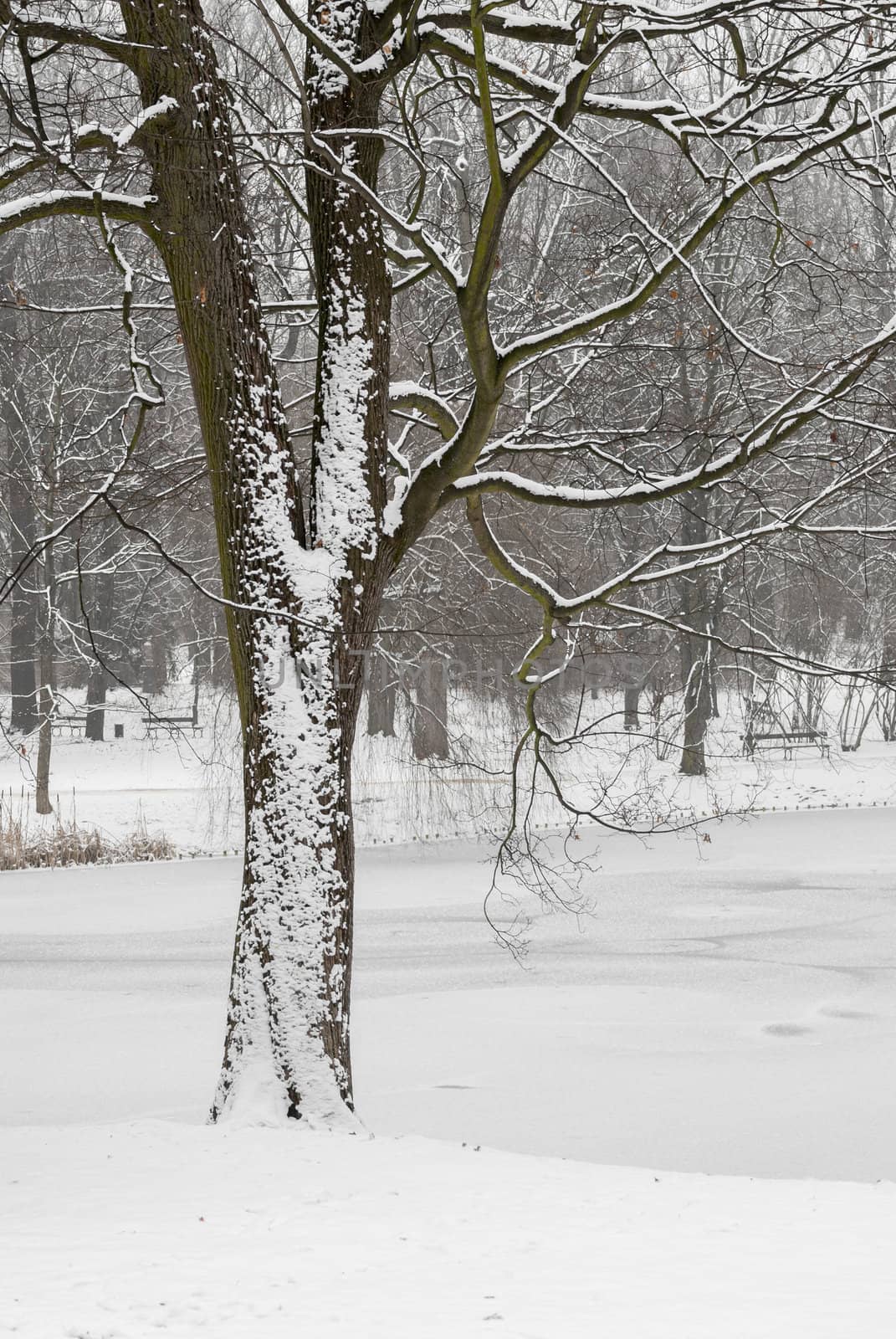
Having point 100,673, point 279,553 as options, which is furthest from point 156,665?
point 279,553

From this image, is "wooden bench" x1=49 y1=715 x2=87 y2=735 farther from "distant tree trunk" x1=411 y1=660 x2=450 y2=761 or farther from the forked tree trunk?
the forked tree trunk

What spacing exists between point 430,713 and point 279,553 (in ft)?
35.3

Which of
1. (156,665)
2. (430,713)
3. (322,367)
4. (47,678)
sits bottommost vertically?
(430,713)

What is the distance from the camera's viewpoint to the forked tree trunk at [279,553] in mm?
5434

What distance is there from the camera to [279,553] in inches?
219

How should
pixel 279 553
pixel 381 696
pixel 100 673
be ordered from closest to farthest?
1. pixel 279 553
2. pixel 381 696
3. pixel 100 673

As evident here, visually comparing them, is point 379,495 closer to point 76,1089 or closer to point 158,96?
point 158,96

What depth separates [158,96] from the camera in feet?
18.1

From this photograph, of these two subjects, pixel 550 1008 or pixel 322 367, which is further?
pixel 550 1008

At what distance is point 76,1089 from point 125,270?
14.6 feet

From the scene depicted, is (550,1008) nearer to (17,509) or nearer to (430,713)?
(430,713)

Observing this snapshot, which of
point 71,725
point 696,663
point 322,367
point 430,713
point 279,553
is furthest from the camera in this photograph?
point 71,725

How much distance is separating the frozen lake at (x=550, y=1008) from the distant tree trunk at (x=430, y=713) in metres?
1.78

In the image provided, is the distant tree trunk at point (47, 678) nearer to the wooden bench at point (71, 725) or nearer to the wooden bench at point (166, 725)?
the wooden bench at point (166, 725)
